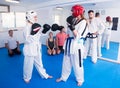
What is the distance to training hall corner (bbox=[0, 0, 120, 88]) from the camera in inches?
93.3

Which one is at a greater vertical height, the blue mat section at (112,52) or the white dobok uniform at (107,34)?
the white dobok uniform at (107,34)

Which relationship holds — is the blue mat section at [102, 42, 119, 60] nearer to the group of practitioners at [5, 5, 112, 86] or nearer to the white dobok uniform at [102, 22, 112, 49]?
the white dobok uniform at [102, 22, 112, 49]

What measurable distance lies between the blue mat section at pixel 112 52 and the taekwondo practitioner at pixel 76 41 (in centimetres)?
211

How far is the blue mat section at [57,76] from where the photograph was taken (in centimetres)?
251

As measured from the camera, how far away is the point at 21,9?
6.26 metres

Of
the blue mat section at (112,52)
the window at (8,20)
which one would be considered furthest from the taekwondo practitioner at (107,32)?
the window at (8,20)

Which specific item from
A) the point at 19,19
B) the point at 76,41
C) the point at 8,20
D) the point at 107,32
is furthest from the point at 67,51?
the point at 19,19

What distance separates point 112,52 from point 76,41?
253 cm

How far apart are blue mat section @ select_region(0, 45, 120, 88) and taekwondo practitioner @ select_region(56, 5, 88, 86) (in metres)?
0.32

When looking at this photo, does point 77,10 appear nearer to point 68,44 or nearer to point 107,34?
point 68,44

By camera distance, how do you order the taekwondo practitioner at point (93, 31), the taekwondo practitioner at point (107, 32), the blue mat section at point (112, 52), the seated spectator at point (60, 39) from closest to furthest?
1. the taekwondo practitioner at point (93, 31)
2. the taekwondo practitioner at point (107, 32)
3. the blue mat section at point (112, 52)
4. the seated spectator at point (60, 39)

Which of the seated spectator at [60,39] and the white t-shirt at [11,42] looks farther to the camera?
the seated spectator at [60,39]

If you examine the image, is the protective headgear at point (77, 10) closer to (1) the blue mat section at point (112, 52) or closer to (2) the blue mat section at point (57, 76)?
(2) the blue mat section at point (57, 76)

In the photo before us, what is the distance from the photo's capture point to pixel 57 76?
288cm
